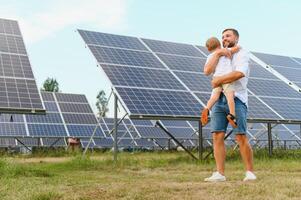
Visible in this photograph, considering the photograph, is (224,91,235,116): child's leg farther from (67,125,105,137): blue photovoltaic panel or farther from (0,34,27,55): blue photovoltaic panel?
(67,125,105,137): blue photovoltaic panel

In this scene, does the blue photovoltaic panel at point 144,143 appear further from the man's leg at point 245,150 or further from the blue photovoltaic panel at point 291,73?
the man's leg at point 245,150

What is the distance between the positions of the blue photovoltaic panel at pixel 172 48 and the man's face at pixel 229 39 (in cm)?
865

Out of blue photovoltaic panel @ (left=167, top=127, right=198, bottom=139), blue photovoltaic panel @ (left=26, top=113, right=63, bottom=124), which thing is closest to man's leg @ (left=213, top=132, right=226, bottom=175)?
blue photovoltaic panel @ (left=167, top=127, right=198, bottom=139)

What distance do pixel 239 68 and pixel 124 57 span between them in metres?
7.40

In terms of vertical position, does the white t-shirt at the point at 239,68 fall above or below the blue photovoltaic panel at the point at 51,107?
below

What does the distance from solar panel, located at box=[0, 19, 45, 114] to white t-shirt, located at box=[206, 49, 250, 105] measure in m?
4.89

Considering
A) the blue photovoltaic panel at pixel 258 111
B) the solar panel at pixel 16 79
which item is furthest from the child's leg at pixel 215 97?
the blue photovoltaic panel at pixel 258 111

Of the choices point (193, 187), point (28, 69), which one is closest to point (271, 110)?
point (28, 69)

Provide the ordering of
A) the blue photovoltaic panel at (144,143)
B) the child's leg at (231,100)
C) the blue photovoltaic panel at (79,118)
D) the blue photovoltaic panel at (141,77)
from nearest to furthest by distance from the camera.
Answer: the child's leg at (231,100) < the blue photovoltaic panel at (141,77) < the blue photovoltaic panel at (79,118) < the blue photovoltaic panel at (144,143)

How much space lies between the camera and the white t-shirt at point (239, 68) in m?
5.27

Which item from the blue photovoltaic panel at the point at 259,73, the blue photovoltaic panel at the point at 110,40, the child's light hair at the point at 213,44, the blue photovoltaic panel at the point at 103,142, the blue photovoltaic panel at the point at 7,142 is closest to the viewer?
the child's light hair at the point at 213,44

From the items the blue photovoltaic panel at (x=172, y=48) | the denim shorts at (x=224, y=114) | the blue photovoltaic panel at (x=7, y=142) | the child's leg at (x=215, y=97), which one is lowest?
the denim shorts at (x=224, y=114)

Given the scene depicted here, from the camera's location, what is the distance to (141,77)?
1162 centimetres

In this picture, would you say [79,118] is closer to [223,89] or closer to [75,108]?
[75,108]
